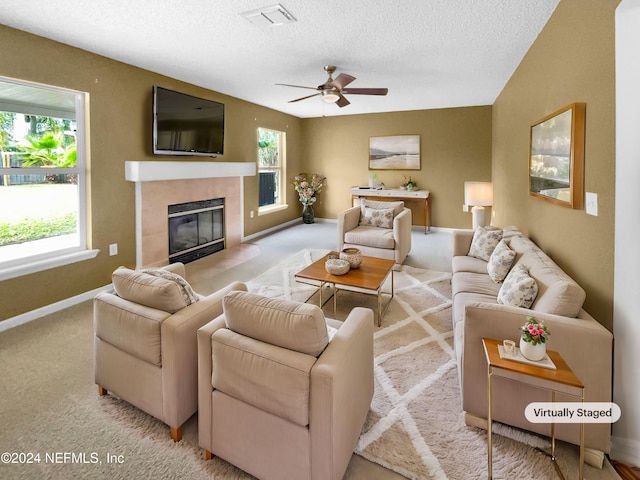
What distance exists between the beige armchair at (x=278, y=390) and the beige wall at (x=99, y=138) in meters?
2.68

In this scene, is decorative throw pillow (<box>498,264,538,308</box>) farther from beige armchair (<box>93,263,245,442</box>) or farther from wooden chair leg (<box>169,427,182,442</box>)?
wooden chair leg (<box>169,427,182,442</box>)

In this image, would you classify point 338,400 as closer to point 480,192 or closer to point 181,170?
point 181,170

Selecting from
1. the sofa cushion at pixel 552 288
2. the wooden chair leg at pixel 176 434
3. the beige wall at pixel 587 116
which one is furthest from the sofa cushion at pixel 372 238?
the wooden chair leg at pixel 176 434

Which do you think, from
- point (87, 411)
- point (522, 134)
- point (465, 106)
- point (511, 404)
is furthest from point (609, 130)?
point (465, 106)

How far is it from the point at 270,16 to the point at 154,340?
8.37ft

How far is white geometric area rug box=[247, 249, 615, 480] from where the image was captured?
1593 millimetres

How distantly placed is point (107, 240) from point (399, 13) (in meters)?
3.67

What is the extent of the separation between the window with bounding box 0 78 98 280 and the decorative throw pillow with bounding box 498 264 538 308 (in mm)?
3882

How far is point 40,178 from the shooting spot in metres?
3.31

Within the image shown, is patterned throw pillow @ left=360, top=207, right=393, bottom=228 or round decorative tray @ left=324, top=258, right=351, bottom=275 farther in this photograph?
patterned throw pillow @ left=360, top=207, right=393, bottom=228

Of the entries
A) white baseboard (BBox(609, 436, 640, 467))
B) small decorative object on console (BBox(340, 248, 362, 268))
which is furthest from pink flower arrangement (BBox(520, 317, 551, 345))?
small decorative object on console (BBox(340, 248, 362, 268))

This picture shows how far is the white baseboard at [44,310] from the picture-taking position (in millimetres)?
3018

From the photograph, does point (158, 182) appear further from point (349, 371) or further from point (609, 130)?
point (609, 130)

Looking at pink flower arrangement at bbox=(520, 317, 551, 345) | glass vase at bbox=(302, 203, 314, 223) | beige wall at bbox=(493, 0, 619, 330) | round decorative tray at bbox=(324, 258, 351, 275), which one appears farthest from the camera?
glass vase at bbox=(302, 203, 314, 223)
